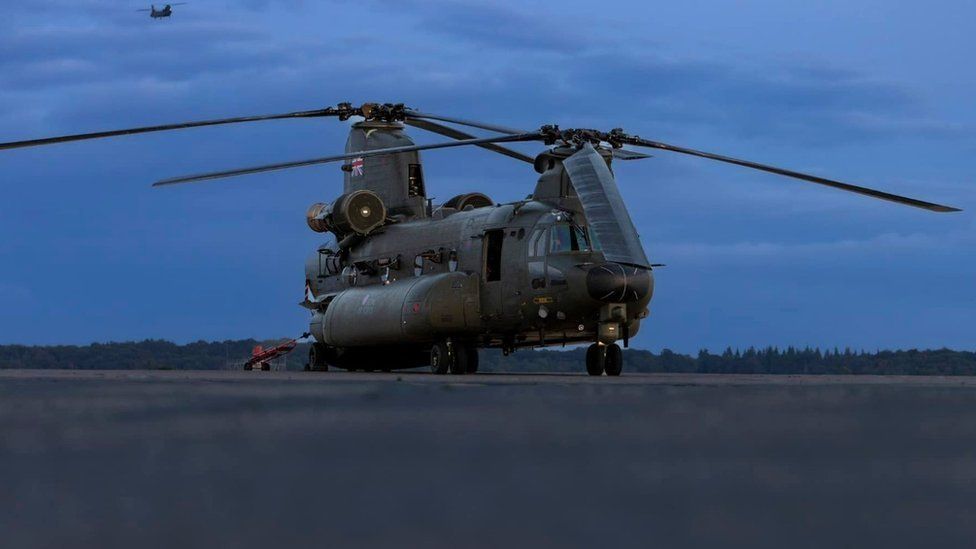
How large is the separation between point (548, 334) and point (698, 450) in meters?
18.4

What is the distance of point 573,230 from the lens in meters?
23.9

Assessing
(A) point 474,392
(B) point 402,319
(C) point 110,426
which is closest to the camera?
(C) point 110,426

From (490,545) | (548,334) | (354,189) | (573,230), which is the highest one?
(354,189)

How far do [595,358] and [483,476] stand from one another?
18927mm

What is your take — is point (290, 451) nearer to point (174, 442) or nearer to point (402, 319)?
point (174, 442)

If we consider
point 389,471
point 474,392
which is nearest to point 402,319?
point 474,392

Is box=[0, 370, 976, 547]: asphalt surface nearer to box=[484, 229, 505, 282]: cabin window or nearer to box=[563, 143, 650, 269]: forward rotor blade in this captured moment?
box=[563, 143, 650, 269]: forward rotor blade

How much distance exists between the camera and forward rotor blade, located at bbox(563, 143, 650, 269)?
18.0 m

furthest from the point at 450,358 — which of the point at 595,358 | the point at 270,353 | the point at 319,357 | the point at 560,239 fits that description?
the point at 270,353

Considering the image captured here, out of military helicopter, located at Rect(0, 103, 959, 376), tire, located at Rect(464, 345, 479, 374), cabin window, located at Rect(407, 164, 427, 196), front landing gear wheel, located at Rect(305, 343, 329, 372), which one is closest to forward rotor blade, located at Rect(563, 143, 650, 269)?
military helicopter, located at Rect(0, 103, 959, 376)

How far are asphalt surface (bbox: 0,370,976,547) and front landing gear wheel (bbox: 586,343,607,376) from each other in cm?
1449

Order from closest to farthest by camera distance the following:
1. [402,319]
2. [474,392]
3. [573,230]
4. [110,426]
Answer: [110,426] < [474,392] < [573,230] < [402,319]

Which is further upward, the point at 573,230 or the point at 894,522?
the point at 573,230

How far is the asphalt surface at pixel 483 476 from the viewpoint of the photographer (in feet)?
15.0
